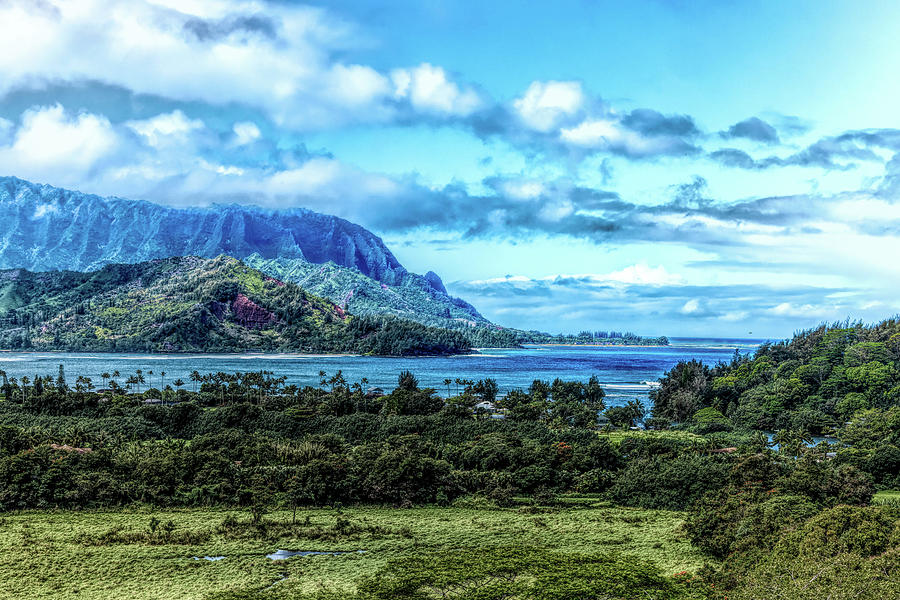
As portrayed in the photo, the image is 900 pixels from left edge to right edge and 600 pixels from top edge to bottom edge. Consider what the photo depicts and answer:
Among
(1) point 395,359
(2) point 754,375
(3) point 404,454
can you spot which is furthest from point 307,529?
(1) point 395,359

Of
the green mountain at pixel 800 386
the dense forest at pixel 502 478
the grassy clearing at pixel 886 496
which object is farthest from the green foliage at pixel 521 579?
the green mountain at pixel 800 386

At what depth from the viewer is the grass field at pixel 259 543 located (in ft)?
70.1

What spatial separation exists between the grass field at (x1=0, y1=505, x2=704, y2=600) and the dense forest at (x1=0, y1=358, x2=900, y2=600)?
3.83ft

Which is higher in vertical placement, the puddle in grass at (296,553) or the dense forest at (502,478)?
the dense forest at (502,478)

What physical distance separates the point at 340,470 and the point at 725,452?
25952mm

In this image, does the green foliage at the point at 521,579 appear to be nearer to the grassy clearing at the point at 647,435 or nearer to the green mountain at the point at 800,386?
the grassy clearing at the point at 647,435

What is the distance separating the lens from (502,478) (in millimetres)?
35438

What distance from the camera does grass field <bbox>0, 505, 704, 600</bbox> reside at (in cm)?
2138

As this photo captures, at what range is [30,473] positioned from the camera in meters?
31.2

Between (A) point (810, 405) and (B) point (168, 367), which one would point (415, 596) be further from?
(B) point (168, 367)

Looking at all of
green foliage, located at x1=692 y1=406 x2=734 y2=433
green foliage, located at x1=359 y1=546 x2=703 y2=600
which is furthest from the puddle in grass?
green foliage, located at x1=692 y1=406 x2=734 y2=433

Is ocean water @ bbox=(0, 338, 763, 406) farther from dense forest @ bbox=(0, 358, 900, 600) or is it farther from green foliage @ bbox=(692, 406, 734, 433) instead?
dense forest @ bbox=(0, 358, 900, 600)

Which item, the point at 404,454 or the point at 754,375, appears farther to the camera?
the point at 754,375

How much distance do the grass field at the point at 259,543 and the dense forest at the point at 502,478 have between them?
1.17 metres
